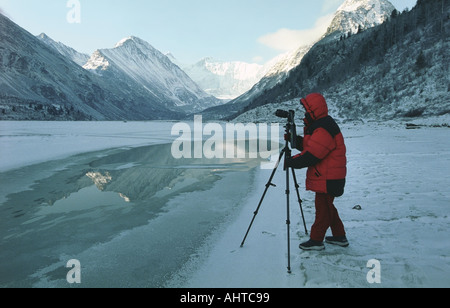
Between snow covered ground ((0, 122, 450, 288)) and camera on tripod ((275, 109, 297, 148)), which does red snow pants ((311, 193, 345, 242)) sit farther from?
camera on tripod ((275, 109, 297, 148))

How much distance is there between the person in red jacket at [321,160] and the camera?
4.41m

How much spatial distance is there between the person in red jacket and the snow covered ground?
59 cm

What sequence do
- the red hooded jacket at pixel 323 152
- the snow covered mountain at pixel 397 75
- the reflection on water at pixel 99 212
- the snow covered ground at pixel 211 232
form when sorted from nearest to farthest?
the snow covered ground at pixel 211 232, the red hooded jacket at pixel 323 152, the reflection on water at pixel 99 212, the snow covered mountain at pixel 397 75

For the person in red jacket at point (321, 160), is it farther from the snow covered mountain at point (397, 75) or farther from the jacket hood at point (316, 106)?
the snow covered mountain at point (397, 75)

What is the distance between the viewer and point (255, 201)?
27.6 feet

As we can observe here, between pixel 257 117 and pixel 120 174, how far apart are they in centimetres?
8863

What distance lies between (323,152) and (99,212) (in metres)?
5.91

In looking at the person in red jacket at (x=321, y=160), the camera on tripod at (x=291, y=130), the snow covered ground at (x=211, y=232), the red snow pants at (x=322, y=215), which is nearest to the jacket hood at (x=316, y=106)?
the person in red jacket at (x=321, y=160)

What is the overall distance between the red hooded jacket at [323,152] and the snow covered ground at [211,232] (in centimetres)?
119

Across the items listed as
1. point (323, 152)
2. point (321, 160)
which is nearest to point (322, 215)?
point (321, 160)

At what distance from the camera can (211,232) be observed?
6.07m

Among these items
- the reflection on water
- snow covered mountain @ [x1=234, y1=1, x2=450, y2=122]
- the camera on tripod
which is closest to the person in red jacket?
the camera on tripod

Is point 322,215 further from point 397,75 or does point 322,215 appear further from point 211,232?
point 397,75
